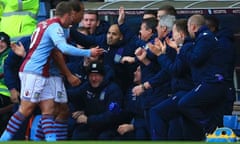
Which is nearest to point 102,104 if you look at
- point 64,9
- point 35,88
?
point 35,88

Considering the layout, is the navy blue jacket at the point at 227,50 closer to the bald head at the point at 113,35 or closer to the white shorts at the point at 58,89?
the bald head at the point at 113,35

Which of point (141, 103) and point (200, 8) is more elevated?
point (200, 8)

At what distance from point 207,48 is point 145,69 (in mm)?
1249

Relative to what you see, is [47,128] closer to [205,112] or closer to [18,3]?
[205,112]

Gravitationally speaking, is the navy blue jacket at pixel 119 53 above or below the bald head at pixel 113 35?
below

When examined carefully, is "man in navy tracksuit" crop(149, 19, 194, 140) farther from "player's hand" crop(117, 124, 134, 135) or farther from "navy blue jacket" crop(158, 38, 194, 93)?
"player's hand" crop(117, 124, 134, 135)

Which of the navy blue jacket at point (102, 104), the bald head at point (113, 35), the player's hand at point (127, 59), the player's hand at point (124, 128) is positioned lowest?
the player's hand at point (124, 128)

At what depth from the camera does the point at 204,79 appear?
40.8ft

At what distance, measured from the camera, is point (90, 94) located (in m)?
13.6

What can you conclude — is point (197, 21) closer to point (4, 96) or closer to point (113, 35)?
point (113, 35)

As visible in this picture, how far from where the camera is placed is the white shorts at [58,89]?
12711 mm

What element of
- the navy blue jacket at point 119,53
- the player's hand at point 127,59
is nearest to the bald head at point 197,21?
the player's hand at point 127,59

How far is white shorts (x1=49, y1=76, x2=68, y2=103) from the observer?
1271cm

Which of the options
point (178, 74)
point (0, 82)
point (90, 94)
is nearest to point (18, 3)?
point (0, 82)
